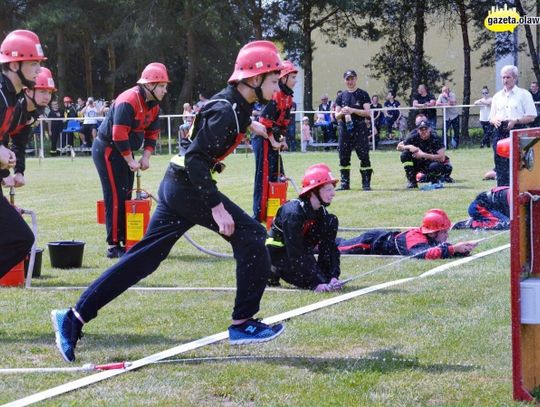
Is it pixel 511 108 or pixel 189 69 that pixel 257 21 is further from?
pixel 511 108

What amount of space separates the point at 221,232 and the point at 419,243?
14.5 feet

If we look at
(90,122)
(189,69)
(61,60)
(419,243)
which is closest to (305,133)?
(90,122)

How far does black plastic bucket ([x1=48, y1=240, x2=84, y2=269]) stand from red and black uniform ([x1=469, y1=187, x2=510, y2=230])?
4.70 m

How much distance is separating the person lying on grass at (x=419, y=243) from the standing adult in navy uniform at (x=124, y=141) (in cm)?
232

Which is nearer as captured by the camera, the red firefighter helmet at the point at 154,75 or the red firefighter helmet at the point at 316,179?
the red firefighter helmet at the point at 316,179

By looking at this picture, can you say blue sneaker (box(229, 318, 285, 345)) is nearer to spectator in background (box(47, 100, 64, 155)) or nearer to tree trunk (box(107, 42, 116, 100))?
spectator in background (box(47, 100, 64, 155))

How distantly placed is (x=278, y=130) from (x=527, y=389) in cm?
782

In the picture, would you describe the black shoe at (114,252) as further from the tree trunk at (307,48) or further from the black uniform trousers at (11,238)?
the tree trunk at (307,48)

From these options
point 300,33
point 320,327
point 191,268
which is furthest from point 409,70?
point 320,327

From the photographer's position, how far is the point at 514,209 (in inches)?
186

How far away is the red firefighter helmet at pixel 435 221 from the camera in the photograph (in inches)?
383

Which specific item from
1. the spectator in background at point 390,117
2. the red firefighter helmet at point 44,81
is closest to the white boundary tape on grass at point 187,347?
the red firefighter helmet at point 44,81

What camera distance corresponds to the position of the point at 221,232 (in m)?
5.93

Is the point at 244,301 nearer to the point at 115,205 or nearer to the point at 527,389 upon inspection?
the point at 527,389
